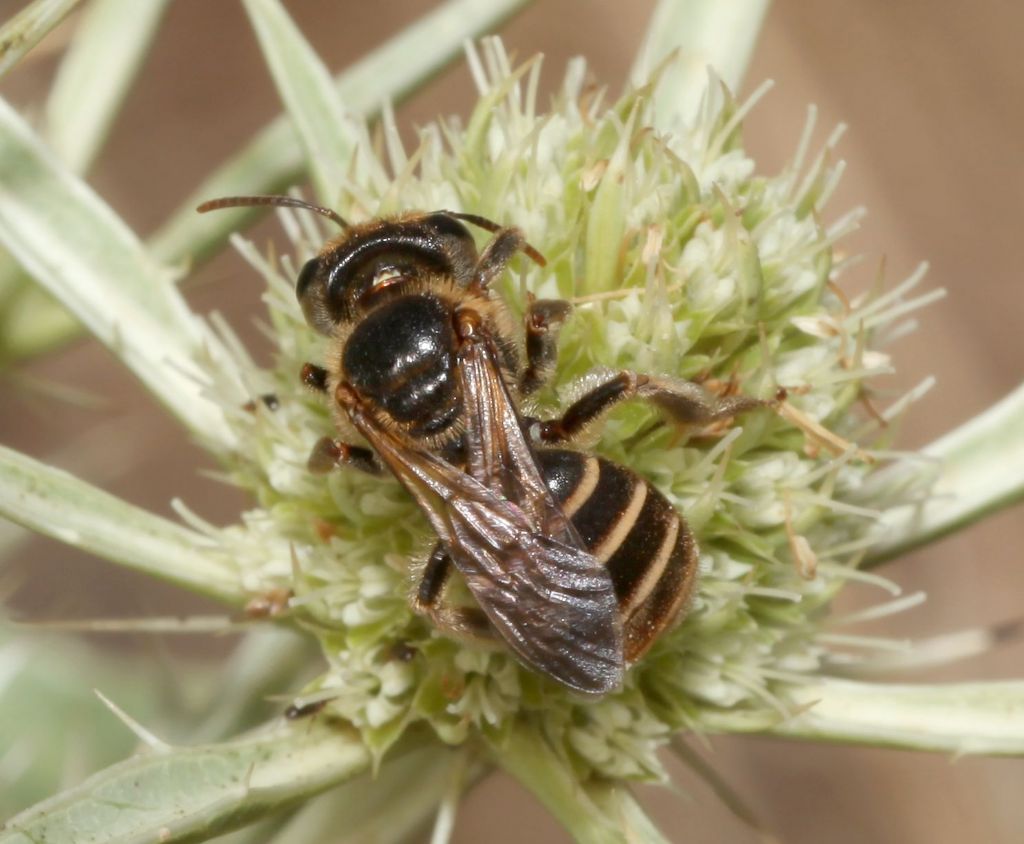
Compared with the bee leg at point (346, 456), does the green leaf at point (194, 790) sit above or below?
below

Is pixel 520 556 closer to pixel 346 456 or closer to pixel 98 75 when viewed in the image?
pixel 346 456

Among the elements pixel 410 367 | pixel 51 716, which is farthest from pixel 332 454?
pixel 51 716

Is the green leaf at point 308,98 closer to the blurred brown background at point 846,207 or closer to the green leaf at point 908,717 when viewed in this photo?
the green leaf at point 908,717

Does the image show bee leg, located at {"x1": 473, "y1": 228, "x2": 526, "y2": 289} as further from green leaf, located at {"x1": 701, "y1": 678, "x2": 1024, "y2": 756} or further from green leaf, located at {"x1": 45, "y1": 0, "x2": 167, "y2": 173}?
green leaf, located at {"x1": 45, "y1": 0, "x2": 167, "y2": 173}

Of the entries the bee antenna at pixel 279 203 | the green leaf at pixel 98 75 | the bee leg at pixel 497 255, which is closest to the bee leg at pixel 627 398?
the bee leg at pixel 497 255

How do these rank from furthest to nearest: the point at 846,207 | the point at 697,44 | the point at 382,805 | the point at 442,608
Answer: the point at 846,207
the point at 697,44
the point at 382,805
the point at 442,608

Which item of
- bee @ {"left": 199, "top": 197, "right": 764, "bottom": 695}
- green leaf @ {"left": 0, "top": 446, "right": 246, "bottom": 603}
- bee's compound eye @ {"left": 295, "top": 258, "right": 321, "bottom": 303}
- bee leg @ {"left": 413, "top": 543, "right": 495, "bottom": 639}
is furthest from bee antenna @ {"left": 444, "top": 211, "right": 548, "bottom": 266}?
green leaf @ {"left": 0, "top": 446, "right": 246, "bottom": 603}
